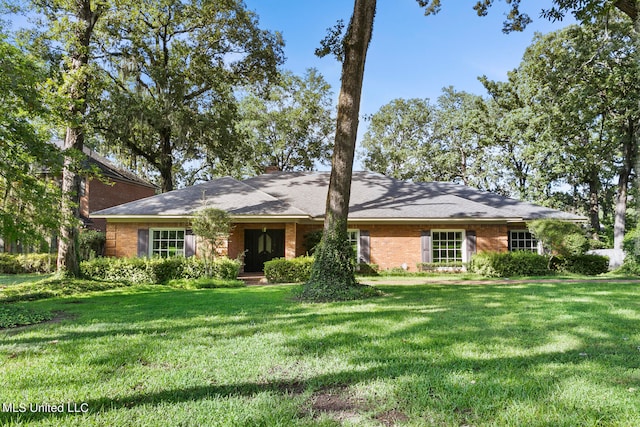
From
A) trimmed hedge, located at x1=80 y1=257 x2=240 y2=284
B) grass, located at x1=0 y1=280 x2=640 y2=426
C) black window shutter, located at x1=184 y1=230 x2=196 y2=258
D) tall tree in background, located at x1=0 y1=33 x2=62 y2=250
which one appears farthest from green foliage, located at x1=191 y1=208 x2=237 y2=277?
grass, located at x1=0 y1=280 x2=640 y2=426

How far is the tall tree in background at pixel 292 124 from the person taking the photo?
29.8m

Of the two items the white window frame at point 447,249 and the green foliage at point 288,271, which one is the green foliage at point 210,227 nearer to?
the green foliage at point 288,271

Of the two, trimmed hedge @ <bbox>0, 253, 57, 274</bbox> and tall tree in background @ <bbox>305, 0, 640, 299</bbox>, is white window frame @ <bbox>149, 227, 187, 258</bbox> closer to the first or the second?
trimmed hedge @ <bbox>0, 253, 57, 274</bbox>

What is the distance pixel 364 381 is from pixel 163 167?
20206 millimetres

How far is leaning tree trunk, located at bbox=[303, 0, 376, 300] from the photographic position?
28.0 ft

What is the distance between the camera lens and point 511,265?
13820mm

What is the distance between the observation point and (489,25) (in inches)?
415

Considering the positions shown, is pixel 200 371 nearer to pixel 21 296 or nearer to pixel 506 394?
pixel 506 394

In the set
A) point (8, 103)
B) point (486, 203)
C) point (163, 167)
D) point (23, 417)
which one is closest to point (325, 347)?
point (23, 417)

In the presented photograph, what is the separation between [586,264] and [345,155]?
464 inches

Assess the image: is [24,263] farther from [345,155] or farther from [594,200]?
[594,200]

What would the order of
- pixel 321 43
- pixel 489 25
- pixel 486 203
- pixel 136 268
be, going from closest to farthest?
pixel 321 43 → pixel 489 25 → pixel 136 268 → pixel 486 203

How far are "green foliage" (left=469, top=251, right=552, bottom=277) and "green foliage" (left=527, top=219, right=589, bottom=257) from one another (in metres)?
0.75

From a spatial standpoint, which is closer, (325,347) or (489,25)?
(325,347)
